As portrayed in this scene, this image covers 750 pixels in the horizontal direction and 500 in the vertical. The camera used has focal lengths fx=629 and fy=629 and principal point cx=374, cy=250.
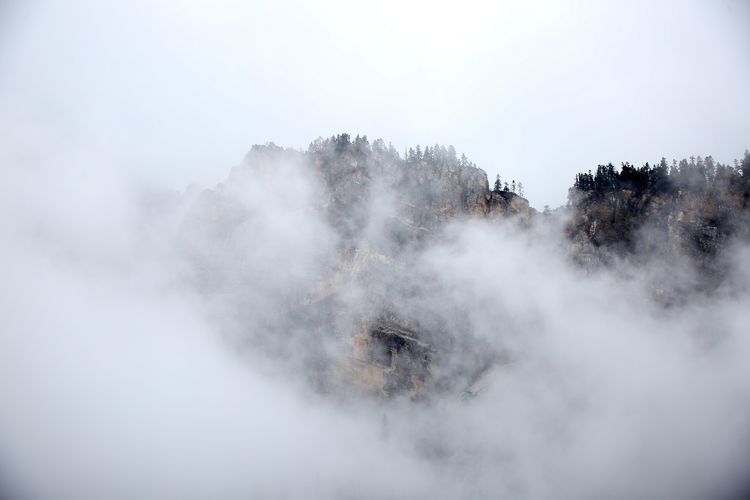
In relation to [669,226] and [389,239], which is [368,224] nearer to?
[389,239]

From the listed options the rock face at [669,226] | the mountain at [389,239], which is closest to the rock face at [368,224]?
the mountain at [389,239]

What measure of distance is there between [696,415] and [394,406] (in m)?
47.5

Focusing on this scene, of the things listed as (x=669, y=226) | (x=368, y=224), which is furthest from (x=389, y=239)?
(x=669, y=226)

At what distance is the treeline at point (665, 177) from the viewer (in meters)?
106

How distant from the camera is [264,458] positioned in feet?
393

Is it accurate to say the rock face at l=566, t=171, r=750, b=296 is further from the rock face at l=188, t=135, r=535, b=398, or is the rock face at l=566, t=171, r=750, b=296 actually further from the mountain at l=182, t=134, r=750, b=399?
the rock face at l=188, t=135, r=535, b=398

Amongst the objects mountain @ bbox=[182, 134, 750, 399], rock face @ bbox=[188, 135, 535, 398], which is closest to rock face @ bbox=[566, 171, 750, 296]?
mountain @ bbox=[182, 134, 750, 399]

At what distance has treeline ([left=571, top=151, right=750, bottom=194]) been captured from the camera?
106312 mm

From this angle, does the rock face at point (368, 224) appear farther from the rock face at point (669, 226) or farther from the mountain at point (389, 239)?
the rock face at point (669, 226)

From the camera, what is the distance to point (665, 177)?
359 ft

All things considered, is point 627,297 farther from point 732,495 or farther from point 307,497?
point 307,497

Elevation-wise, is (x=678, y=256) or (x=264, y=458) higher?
(x=678, y=256)

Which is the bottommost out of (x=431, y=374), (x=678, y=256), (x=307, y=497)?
(x=307, y=497)

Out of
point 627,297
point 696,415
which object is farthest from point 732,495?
point 627,297
